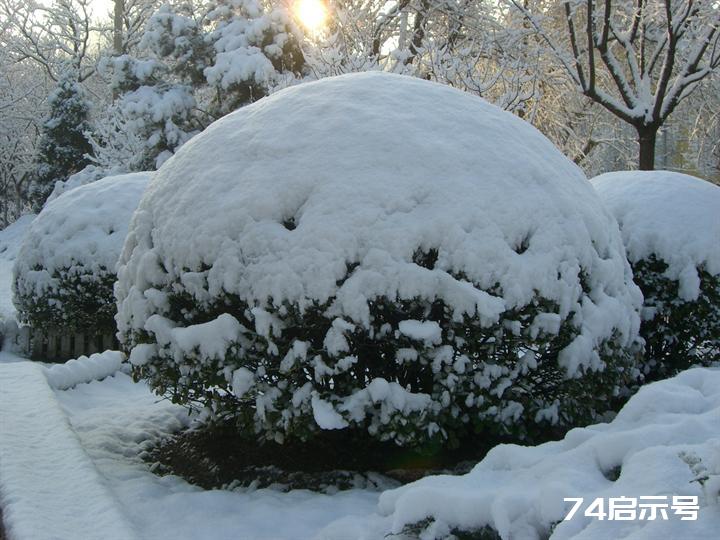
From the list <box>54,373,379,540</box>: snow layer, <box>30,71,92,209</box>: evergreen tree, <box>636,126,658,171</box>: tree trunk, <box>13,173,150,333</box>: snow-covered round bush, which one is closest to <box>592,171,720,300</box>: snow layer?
<box>54,373,379,540</box>: snow layer

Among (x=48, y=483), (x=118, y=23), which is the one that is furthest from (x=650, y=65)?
(x=118, y=23)

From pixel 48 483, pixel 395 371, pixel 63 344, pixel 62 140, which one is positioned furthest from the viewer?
pixel 62 140

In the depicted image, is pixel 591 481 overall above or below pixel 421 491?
above

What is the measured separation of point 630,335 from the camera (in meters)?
4.09

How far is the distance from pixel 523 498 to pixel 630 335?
1943 millimetres

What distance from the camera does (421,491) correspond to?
265cm

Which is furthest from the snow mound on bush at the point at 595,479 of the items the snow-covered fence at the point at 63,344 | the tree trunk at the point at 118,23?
the tree trunk at the point at 118,23

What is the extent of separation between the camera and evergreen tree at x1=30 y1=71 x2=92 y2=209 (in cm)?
2456

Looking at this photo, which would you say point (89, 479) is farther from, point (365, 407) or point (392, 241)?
point (392, 241)

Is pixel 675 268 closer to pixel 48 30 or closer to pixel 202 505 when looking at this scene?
pixel 202 505

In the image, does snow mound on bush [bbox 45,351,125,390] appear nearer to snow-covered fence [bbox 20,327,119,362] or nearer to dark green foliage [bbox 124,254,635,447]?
snow-covered fence [bbox 20,327,119,362]

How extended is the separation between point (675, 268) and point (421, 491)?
313cm

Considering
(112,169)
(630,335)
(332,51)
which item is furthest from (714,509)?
(112,169)

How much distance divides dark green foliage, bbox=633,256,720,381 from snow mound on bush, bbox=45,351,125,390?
3.94 m
